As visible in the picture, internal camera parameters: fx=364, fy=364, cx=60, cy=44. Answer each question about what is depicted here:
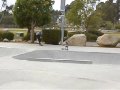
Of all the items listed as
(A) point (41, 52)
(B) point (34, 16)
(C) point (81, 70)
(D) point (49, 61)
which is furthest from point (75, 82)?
(B) point (34, 16)

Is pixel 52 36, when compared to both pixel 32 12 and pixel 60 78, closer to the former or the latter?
pixel 32 12

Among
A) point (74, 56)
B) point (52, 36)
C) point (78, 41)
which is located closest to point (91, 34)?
point (78, 41)

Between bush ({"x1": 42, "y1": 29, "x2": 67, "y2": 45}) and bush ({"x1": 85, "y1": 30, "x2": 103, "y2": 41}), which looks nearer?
bush ({"x1": 42, "y1": 29, "x2": 67, "y2": 45})

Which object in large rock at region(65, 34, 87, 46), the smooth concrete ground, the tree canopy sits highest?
the tree canopy

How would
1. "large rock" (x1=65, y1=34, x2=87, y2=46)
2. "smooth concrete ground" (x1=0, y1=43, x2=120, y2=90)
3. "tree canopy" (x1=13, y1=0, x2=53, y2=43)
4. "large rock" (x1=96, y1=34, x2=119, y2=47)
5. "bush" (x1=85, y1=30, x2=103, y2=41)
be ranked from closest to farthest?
"smooth concrete ground" (x1=0, y1=43, x2=120, y2=90)
"large rock" (x1=96, y1=34, x2=119, y2=47)
"large rock" (x1=65, y1=34, x2=87, y2=46)
"tree canopy" (x1=13, y1=0, x2=53, y2=43)
"bush" (x1=85, y1=30, x2=103, y2=41)

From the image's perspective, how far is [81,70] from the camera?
13406 mm

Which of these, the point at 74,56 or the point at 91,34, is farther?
the point at 91,34

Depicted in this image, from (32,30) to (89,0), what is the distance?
1207 centimetres

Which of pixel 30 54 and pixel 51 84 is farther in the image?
pixel 30 54

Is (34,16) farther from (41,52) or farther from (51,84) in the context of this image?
(51,84)

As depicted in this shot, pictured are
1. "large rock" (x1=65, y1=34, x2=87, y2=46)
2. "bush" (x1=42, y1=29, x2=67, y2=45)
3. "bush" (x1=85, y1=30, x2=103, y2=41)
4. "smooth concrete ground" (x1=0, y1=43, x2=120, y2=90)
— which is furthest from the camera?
"bush" (x1=85, y1=30, x2=103, y2=41)

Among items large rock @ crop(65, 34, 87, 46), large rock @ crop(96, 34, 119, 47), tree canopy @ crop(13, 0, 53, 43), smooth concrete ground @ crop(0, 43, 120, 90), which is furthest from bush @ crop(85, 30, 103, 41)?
smooth concrete ground @ crop(0, 43, 120, 90)

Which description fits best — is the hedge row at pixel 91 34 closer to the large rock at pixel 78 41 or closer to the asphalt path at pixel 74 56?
the large rock at pixel 78 41

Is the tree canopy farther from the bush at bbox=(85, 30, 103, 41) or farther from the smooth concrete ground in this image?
the smooth concrete ground
